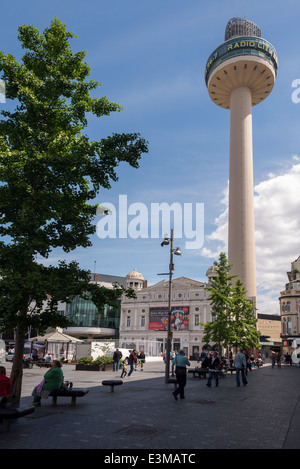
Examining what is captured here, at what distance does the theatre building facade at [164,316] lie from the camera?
66875 mm

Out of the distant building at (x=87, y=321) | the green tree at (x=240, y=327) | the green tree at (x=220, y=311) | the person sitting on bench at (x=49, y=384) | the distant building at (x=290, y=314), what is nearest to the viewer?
the person sitting on bench at (x=49, y=384)

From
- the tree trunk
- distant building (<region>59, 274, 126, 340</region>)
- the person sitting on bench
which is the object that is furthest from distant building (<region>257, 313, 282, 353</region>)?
the tree trunk

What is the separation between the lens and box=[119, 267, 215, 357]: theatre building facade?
6688 cm

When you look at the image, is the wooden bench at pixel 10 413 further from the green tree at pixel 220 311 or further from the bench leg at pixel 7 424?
the green tree at pixel 220 311

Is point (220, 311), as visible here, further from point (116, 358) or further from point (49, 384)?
point (49, 384)

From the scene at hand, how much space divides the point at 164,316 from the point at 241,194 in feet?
87.0

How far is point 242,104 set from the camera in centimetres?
7062

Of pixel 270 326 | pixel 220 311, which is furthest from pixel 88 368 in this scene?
pixel 270 326

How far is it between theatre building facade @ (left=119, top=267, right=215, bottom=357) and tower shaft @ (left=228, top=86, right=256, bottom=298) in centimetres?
829

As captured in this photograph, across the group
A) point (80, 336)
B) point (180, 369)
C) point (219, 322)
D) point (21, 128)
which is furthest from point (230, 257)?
point (21, 128)

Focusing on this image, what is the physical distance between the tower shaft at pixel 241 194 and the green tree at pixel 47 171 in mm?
51060

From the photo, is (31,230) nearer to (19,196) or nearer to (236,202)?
(19,196)

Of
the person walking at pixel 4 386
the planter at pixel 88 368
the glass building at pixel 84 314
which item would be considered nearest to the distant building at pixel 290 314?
the glass building at pixel 84 314
